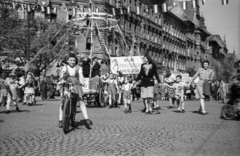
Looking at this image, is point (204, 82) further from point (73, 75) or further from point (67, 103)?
point (67, 103)

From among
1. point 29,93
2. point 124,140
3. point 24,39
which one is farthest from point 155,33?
point 124,140

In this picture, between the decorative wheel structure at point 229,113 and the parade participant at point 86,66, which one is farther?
the parade participant at point 86,66

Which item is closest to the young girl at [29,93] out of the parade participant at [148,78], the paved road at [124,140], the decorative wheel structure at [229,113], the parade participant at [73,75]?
the parade participant at [148,78]

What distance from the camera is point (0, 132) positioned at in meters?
7.68

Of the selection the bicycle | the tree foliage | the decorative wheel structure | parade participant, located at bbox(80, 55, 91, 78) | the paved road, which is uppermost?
the tree foliage

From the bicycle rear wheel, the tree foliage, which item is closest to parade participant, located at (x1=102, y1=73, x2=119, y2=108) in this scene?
the bicycle rear wheel

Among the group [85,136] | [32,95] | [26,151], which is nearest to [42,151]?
[26,151]

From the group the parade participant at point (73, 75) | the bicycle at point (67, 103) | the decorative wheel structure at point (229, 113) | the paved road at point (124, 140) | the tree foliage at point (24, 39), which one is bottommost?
the paved road at point (124, 140)

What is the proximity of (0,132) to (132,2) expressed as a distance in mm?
41440

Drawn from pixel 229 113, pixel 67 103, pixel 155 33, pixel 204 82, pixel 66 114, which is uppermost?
pixel 155 33

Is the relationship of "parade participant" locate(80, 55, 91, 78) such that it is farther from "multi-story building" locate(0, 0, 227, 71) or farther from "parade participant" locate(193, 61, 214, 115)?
"multi-story building" locate(0, 0, 227, 71)

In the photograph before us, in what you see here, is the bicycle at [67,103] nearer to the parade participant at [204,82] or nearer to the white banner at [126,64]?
the parade participant at [204,82]

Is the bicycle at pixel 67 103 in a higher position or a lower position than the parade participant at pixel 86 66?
lower

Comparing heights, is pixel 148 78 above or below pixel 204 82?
above
